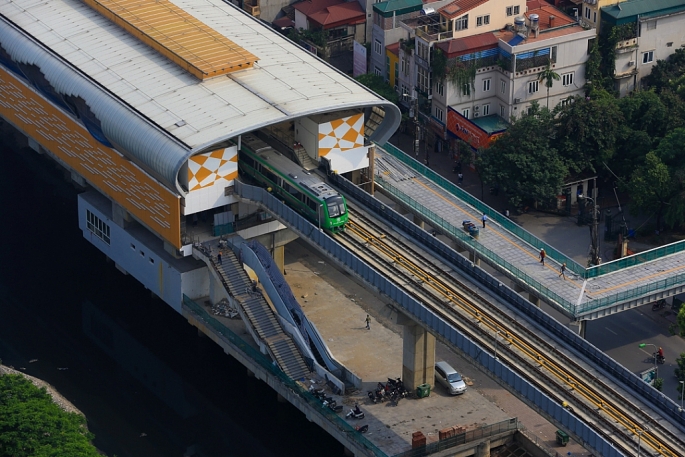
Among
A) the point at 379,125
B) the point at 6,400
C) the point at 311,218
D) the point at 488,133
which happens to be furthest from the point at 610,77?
the point at 6,400

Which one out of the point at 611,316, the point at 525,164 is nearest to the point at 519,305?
the point at 611,316

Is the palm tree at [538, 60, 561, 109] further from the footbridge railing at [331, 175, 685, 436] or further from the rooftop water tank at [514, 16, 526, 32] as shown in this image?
the footbridge railing at [331, 175, 685, 436]

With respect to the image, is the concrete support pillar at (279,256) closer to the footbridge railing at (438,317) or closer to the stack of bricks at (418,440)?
the footbridge railing at (438,317)

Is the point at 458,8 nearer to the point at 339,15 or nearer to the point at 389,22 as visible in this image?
the point at 389,22

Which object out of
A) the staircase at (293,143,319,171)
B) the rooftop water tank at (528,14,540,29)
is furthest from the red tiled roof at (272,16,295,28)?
the staircase at (293,143,319,171)

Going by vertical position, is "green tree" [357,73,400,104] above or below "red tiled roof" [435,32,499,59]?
below
